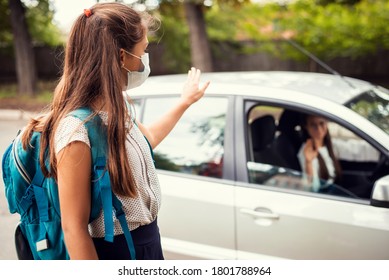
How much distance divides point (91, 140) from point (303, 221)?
4.77 ft

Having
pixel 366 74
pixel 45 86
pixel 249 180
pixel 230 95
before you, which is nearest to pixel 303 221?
pixel 249 180

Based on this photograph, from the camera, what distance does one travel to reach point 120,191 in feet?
5.31

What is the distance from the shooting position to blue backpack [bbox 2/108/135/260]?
154 cm

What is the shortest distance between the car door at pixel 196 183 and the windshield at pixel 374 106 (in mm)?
812

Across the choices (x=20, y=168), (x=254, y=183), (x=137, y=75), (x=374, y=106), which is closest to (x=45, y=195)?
(x=20, y=168)

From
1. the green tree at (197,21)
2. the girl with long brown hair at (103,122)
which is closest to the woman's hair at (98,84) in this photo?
the girl with long brown hair at (103,122)

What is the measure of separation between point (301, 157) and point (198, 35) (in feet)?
28.6

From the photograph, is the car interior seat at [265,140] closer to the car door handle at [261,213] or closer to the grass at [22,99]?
the car door handle at [261,213]

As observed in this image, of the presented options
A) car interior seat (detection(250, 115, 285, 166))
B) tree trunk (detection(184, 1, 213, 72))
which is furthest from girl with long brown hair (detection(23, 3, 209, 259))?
tree trunk (detection(184, 1, 213, 72))

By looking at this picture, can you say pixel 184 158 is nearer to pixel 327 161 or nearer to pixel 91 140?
pixel 327 161

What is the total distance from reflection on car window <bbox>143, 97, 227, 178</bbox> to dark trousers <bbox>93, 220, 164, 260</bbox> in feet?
3.56

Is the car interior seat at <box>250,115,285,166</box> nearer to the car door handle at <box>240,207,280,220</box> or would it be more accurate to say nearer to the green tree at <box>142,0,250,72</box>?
the car door handle at <box>240,207,280,220</box>

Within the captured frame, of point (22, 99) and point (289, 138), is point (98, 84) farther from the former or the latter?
point (22, 99)
